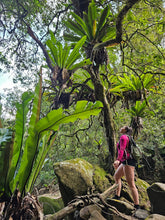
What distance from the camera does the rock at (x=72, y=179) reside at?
102 inches

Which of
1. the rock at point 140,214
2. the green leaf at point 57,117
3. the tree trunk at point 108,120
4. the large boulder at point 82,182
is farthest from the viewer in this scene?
the tree trunk at point 108,120

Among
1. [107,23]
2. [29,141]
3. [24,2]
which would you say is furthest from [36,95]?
[24,2]

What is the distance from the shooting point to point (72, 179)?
268cm

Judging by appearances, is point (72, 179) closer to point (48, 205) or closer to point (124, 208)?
point (124, 208)

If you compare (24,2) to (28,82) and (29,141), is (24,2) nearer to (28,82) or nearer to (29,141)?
(28,82)

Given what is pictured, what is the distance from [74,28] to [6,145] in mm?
3254

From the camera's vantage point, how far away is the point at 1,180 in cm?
70

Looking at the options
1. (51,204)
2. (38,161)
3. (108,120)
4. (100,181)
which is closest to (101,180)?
(100,181)

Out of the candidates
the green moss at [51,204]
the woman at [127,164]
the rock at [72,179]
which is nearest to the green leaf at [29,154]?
the woman at [127,164]

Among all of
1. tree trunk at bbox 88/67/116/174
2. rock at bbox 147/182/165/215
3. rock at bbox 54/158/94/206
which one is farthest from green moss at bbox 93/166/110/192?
rock at bbox 147/182/165/215

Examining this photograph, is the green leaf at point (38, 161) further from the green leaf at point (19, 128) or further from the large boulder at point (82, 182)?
the large boulder at point (82, 182)

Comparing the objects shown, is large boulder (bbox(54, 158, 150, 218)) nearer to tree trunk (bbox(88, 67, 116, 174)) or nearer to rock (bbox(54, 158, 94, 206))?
rock (bbox(54, 158, 94, 206))

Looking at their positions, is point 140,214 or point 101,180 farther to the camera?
point 101,180

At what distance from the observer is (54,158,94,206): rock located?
8.51 ft
